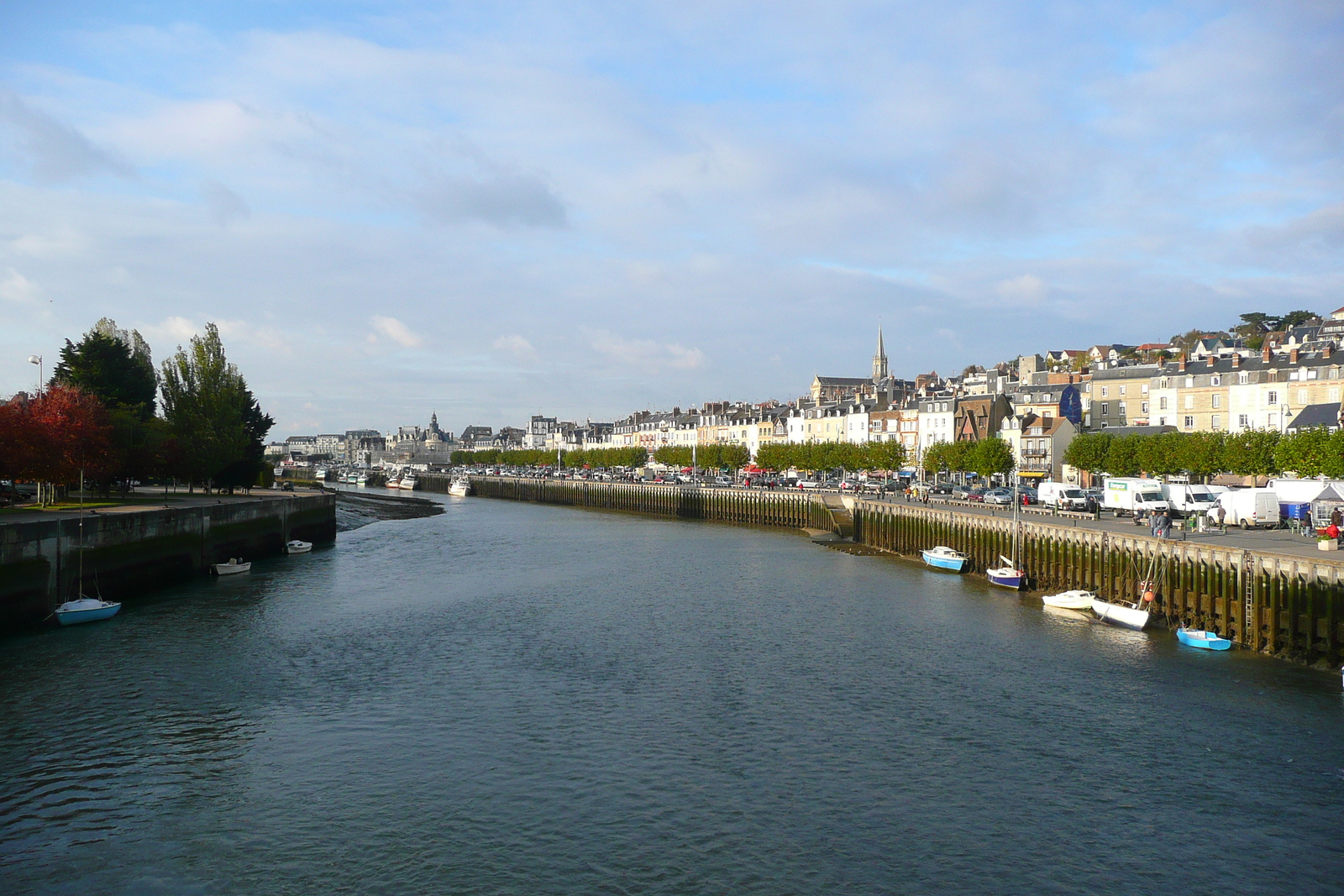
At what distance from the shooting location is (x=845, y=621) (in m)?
37.4

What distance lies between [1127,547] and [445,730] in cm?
2959

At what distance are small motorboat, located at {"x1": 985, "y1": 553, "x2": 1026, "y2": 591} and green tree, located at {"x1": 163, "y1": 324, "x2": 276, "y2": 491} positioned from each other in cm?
5446

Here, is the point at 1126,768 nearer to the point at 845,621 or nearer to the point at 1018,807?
the point at 1018,807

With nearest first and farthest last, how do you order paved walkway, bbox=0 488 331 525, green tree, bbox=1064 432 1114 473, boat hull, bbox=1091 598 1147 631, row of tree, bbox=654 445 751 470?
1. boat hull, bbox=1091 598 1147 631
2. paved walkway, bbox=0 488 331 525
3. green tree, bbox=1064 432 1114 473
4. row of tree, bbox=654 445 751 470

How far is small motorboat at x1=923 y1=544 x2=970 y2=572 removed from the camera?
5256 cm

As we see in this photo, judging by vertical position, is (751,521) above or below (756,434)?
below

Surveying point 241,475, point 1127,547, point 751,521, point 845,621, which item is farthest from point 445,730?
point 751,521

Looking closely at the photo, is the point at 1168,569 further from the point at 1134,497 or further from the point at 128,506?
the point at 128,506

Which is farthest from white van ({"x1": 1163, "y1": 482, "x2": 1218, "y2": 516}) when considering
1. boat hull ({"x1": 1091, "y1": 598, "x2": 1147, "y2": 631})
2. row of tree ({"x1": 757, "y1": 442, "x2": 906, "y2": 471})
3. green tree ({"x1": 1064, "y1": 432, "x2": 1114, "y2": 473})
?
row of tree ({"x1": 757, "y1": 442, "x2": 906, "y2": 471})

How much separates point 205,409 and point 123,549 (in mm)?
30673

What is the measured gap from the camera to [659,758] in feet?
68.8

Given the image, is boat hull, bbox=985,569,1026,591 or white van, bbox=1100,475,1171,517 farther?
white van, bbox=1100,475,1171,517

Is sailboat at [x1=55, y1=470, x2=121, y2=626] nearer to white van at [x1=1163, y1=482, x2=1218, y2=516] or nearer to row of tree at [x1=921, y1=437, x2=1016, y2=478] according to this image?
white van at [x1=1163, y1=482, x2=1218, y2=516]

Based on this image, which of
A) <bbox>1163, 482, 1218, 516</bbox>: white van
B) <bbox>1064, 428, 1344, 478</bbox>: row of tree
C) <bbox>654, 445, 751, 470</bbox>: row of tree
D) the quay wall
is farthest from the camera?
<bbox>654, 445, 751, 470</bbox>: row of tree
